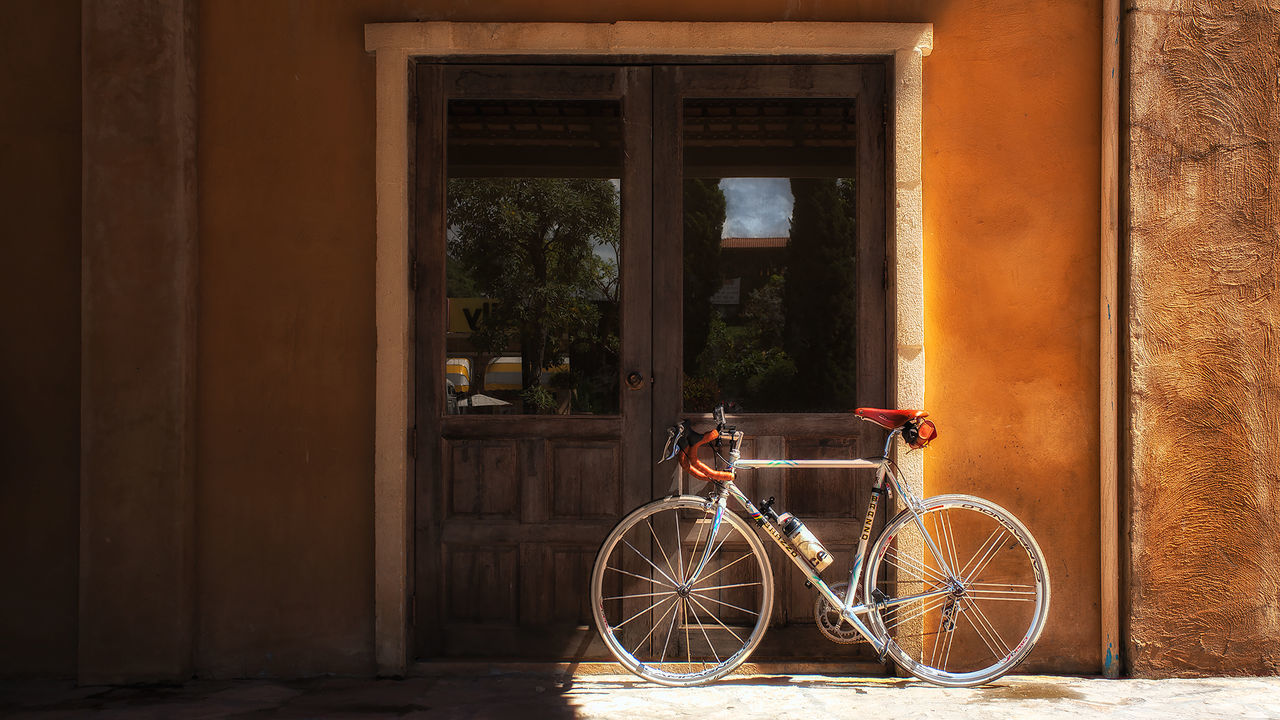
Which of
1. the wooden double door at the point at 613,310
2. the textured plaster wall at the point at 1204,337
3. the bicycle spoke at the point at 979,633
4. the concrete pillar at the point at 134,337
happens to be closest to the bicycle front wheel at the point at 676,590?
the wooden double door at the point at 613,310

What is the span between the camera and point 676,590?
3924 mm

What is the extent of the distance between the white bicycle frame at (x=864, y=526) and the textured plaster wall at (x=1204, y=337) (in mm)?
1035

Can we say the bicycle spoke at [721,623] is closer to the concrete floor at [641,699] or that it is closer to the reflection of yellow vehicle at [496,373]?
the concrete floor at [641,699]

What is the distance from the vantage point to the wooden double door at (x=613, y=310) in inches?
160

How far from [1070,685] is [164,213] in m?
4.55

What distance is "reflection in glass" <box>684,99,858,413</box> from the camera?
4078mm

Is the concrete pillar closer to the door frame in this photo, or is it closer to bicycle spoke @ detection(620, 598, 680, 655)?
the door frame

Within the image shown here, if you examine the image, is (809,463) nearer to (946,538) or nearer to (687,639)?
(946,538)

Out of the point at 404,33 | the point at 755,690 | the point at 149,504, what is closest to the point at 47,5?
the point at 404,33

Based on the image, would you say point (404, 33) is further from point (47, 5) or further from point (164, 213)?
point (47, 5)

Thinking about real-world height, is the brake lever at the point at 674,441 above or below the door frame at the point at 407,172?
below

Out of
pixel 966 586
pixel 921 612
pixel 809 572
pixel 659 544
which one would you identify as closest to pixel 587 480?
pixel 659 544

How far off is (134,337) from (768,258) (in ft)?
9.53

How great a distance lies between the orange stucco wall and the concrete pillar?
14 centimetres
